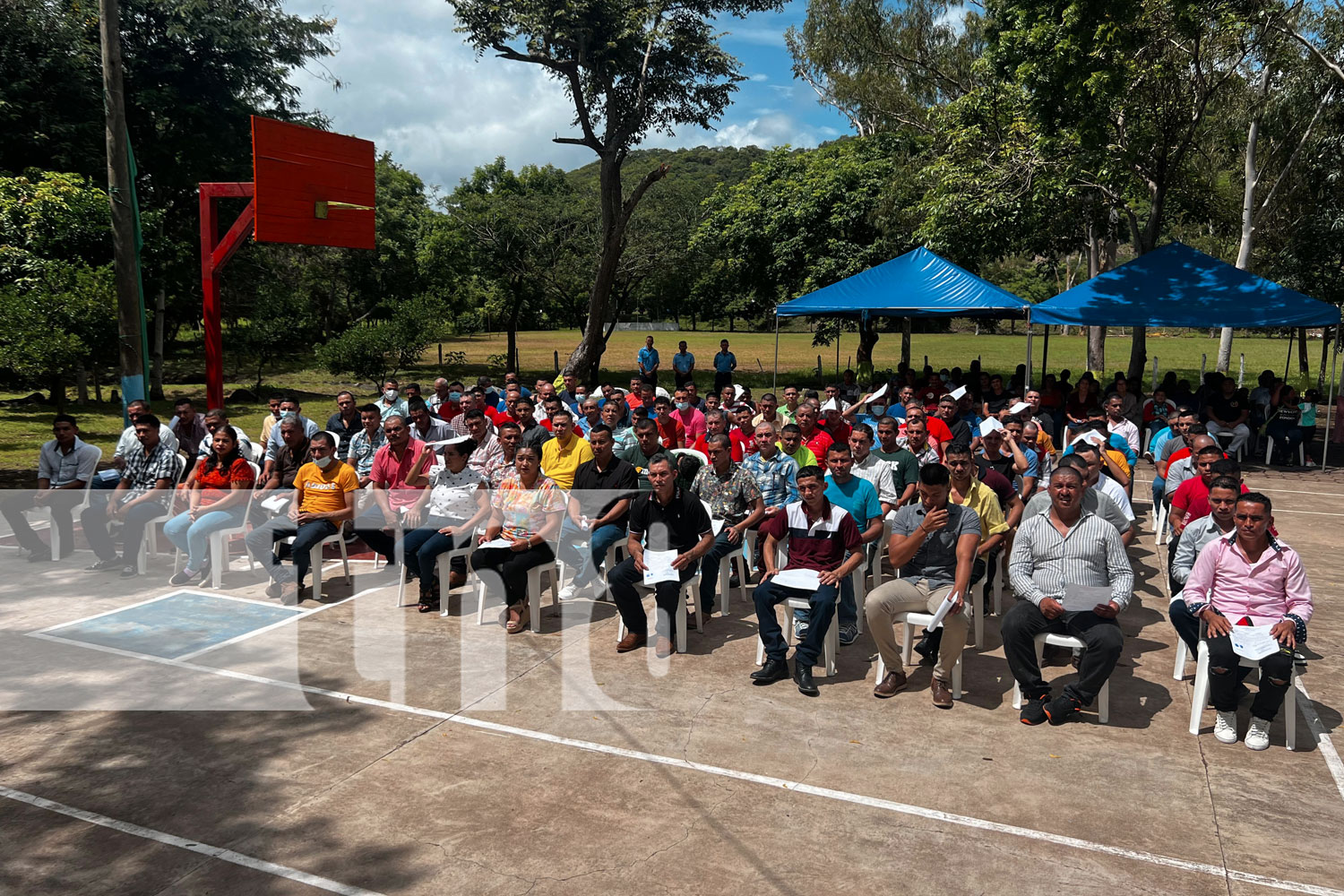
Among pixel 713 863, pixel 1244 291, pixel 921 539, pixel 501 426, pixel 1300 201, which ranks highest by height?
pixel 1300 201

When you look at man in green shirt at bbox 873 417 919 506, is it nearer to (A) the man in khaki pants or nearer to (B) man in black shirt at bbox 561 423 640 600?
(A) the man in khaki pants

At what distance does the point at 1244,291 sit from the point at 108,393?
2438 centimetres

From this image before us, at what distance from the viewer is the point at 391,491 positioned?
25.9ft

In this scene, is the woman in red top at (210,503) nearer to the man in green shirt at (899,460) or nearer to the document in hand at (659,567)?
the document in hand at (659,567)

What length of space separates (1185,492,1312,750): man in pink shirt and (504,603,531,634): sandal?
428cm

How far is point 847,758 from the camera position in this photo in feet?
15.8

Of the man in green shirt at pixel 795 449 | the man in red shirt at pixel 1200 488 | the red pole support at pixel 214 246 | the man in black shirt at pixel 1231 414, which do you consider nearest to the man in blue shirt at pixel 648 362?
the red pole support at pixel 214 246

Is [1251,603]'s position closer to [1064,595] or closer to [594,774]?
[1064,595]

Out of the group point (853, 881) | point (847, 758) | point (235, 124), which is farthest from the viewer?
point (235, 124)

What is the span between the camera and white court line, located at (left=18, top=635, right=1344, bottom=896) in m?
3.79

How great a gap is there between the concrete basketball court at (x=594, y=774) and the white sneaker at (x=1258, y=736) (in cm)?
7

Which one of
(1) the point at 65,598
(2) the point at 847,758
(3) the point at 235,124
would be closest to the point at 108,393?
(3) the point at 235,124

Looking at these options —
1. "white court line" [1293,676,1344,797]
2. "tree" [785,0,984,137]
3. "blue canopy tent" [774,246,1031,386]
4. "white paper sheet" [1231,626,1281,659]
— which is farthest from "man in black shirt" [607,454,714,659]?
"tree" [785,0,984,137]

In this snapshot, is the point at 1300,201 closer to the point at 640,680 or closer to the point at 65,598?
the point at 640,680
